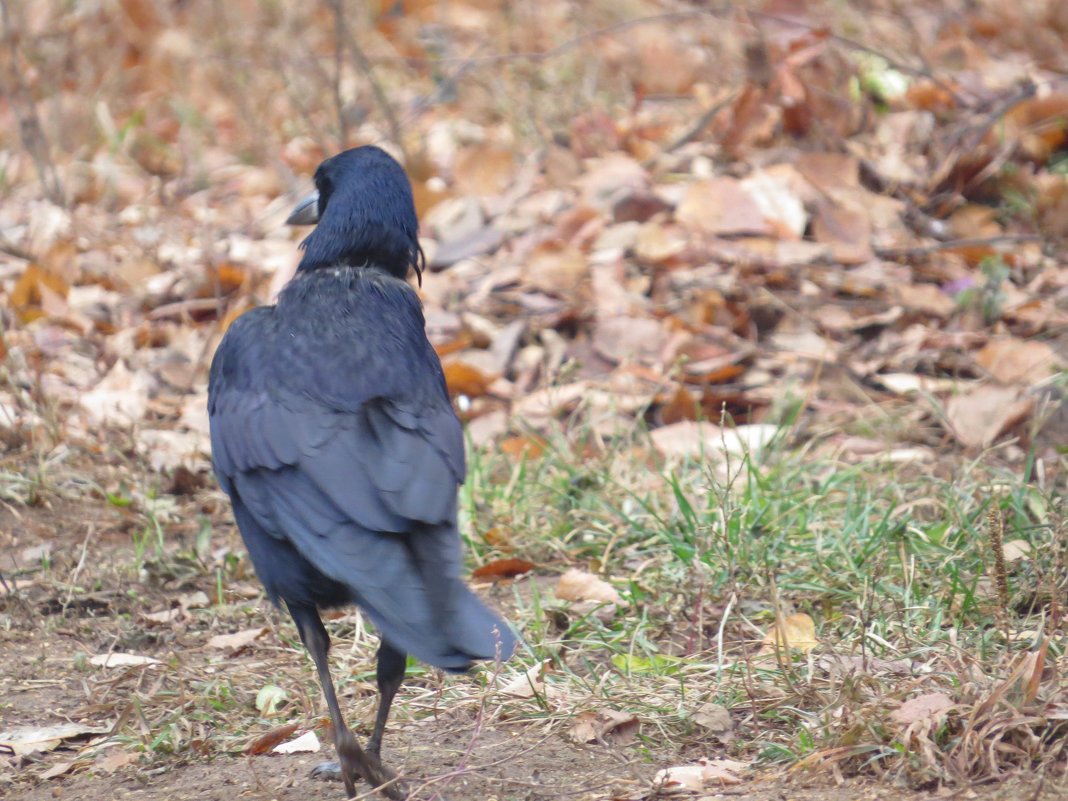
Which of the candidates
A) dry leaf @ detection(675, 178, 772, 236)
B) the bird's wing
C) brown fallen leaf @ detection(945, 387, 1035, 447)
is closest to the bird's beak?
the bird's wing

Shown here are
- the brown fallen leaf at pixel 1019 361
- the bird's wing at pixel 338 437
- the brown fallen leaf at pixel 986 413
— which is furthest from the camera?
the brown fallen leaf at pixel 1019 361

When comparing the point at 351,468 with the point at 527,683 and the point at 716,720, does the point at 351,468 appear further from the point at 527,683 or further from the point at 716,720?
the point at 716,720

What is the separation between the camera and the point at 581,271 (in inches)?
209

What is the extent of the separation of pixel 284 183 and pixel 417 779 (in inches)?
174

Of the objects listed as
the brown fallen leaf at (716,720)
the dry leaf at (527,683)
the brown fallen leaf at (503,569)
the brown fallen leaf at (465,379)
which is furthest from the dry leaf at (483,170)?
the brown fallen leaf at (716,720)

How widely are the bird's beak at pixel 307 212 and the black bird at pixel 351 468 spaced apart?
1.24 ft

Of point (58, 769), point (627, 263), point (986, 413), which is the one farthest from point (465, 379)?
point (58, 769)

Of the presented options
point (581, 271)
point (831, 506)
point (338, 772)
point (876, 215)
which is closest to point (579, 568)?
point (831, 506)

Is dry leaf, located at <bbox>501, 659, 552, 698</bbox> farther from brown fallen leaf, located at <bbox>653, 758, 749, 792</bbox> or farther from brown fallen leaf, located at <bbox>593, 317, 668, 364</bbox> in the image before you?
brown fallen leaf, located at <bbox>593, 317, 668, 364</bbox>

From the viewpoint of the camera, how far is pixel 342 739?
2615 mm

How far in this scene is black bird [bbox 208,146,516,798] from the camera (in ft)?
8.00

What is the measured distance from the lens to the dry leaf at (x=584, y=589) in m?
3.47

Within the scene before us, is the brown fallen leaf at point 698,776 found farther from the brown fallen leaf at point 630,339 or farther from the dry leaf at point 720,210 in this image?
the dry leaf at point 720,210

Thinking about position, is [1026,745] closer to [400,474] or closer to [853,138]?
[400,474]
